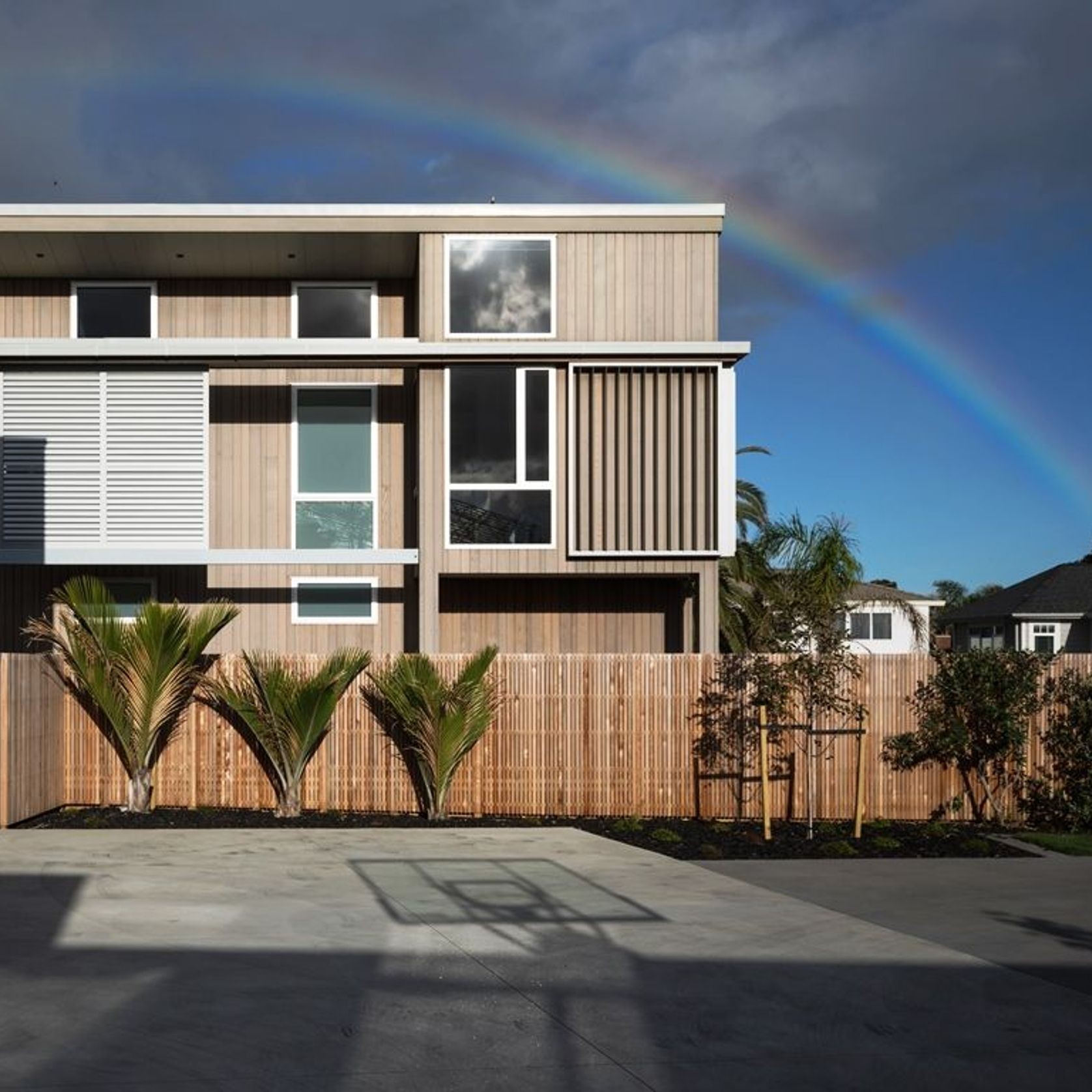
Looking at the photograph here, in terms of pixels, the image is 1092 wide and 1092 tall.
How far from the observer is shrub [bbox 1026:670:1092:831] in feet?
48.9

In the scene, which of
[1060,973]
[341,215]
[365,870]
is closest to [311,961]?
[365,870]

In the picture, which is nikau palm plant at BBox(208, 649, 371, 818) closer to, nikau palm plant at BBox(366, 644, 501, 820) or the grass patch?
nikau palm plant at BBox(366, 644, 501, 820)

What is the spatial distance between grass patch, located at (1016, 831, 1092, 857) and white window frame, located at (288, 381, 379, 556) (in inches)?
380

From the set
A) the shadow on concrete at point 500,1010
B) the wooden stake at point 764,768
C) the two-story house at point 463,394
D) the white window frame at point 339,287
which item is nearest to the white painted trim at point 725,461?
the two-story house at point 463,394

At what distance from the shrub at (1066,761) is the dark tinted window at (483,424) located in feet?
24.2

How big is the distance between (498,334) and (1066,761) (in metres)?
8.97

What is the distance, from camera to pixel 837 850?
13375 mm

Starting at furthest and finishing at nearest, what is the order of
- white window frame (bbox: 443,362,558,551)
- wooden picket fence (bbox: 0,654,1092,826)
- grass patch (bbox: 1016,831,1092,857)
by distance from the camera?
white window frame (bbox: 443,362,558,551) < wooden picket fence (bbox: 0,654,1092,826) < grass patch (bbox: 1016,831,1092,857)

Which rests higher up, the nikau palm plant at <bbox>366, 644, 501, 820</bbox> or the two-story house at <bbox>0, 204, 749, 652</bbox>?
the two-story house at <bbox>0, 204, 749, 652</bbox>

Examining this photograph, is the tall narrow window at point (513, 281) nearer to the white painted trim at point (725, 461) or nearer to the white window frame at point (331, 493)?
the white window frame at point (331, 493)

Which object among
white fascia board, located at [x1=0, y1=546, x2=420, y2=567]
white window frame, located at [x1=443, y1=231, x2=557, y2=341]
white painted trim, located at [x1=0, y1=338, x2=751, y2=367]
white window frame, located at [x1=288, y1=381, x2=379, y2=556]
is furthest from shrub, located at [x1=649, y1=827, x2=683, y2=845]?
white window frame, located at [x1=443, y1=231, x2=557, y2=341]

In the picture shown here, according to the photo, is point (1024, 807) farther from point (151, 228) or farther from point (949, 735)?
point (151, 228)

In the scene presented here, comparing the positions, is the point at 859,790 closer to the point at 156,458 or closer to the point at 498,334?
the point at 498,334

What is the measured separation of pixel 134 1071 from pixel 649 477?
12690 millimetres
